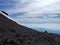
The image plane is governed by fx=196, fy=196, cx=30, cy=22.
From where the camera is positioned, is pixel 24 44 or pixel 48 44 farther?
pixel 48 44

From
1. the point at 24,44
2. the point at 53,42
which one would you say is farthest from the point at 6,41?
the point at 53,42

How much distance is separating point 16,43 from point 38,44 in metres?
5.53

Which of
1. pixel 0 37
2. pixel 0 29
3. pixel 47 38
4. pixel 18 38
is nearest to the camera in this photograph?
pixel 0 37

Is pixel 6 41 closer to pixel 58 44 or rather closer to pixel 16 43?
pixel 16 43

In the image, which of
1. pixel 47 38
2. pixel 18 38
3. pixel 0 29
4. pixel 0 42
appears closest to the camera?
pixel 0 42

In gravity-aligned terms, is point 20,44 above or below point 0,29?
below

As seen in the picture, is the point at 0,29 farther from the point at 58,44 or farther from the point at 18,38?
the point at 58,44

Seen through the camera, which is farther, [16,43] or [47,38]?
[47,38]

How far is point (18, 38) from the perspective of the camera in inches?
1145

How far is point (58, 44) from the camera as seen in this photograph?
114 ft

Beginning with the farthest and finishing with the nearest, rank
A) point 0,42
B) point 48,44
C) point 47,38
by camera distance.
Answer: point 47,38 → point 48,44 → point 0,42

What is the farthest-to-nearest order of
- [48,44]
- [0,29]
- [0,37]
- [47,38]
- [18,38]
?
1. [47,38]
2. [48,44]
3. [0,29]
4. [18,38]
5. [0,37]

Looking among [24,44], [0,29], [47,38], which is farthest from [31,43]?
[47,38]

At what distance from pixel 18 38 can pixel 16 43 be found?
274 cm
